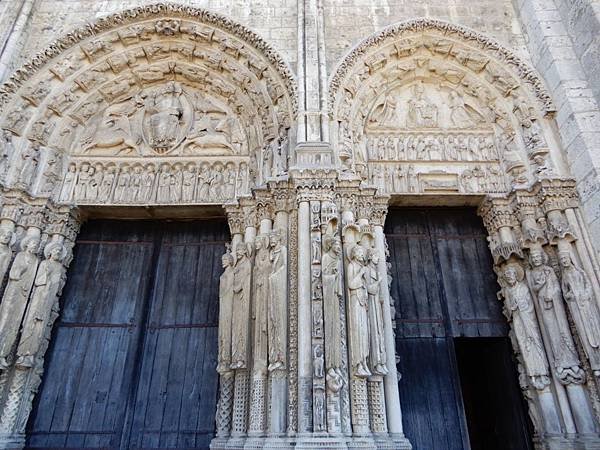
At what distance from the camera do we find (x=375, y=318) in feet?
13.5

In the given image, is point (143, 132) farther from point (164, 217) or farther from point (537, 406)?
point (537, 406)

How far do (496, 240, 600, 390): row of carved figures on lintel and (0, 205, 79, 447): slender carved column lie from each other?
5276mm

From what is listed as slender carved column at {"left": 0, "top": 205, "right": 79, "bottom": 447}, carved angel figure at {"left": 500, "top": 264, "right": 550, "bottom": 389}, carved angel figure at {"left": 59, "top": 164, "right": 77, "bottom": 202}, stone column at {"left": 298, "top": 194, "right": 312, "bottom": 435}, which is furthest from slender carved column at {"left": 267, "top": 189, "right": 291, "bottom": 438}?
carved angel figure at {"left": 59, "top": 164, "right": 77, "bottom": 202}

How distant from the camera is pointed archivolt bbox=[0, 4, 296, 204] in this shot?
17.5ft

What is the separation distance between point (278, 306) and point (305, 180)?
4.63 ft

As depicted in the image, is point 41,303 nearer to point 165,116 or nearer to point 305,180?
point 165,116

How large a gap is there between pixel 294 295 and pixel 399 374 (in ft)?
4.81

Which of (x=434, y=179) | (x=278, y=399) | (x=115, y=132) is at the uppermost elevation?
(x=115, y=132)

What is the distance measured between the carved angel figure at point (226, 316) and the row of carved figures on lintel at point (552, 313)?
3.13 m

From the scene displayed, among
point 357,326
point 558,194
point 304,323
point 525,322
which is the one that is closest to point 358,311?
point 357,326

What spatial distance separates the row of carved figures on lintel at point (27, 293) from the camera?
442cm

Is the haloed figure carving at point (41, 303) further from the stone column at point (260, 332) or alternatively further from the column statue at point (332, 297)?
the column statue at point (332, 297)

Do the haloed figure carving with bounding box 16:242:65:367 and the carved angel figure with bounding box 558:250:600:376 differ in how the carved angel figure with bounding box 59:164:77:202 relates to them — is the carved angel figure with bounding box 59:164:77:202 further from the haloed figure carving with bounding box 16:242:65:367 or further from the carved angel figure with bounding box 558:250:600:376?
the carved angel figure with bounding box 558:250:600:376

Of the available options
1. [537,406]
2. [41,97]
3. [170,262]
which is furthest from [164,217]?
[537,406]
